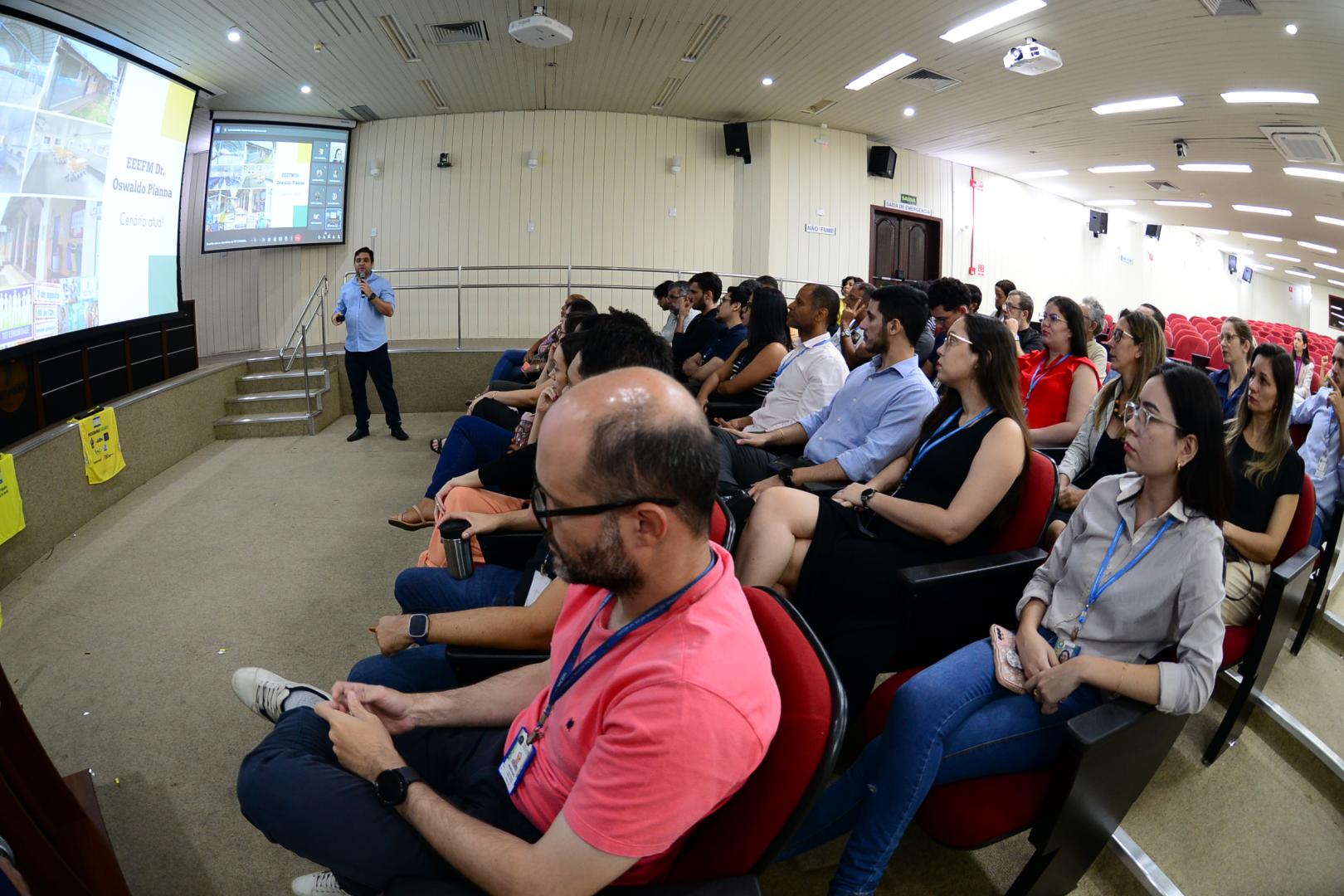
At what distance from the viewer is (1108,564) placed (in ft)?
4.91

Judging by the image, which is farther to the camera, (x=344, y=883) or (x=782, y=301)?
(x=782, y=301)

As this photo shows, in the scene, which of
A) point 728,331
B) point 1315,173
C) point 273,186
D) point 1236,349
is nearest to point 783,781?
point 1236,349

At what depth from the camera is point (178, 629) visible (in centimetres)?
268

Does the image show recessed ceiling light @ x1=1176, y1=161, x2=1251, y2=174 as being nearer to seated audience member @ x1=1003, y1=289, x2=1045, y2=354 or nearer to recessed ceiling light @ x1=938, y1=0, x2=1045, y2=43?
recessed ceiling light @ x1=938, y1=0, x2=1045, y2=43

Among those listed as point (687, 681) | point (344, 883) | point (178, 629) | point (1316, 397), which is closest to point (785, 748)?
point (687, 681)

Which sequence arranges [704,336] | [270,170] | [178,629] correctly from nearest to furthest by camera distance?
[178,629] < [704,336] < [270,170]

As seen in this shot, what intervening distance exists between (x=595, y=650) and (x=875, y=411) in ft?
6.12

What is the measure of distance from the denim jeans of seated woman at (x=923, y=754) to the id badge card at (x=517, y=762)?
655mm

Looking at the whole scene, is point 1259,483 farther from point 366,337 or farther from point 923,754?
point 366,337

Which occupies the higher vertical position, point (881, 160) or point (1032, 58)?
point (881, 160)

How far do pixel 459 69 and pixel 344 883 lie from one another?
7.24 metres

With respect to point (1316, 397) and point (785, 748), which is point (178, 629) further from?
point (1316, 397)

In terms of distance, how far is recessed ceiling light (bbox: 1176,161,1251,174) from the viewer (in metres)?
8.66

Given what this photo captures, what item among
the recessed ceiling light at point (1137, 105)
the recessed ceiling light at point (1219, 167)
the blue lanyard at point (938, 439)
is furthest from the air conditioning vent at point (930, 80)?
the blue lanyard at point (938, 439)
